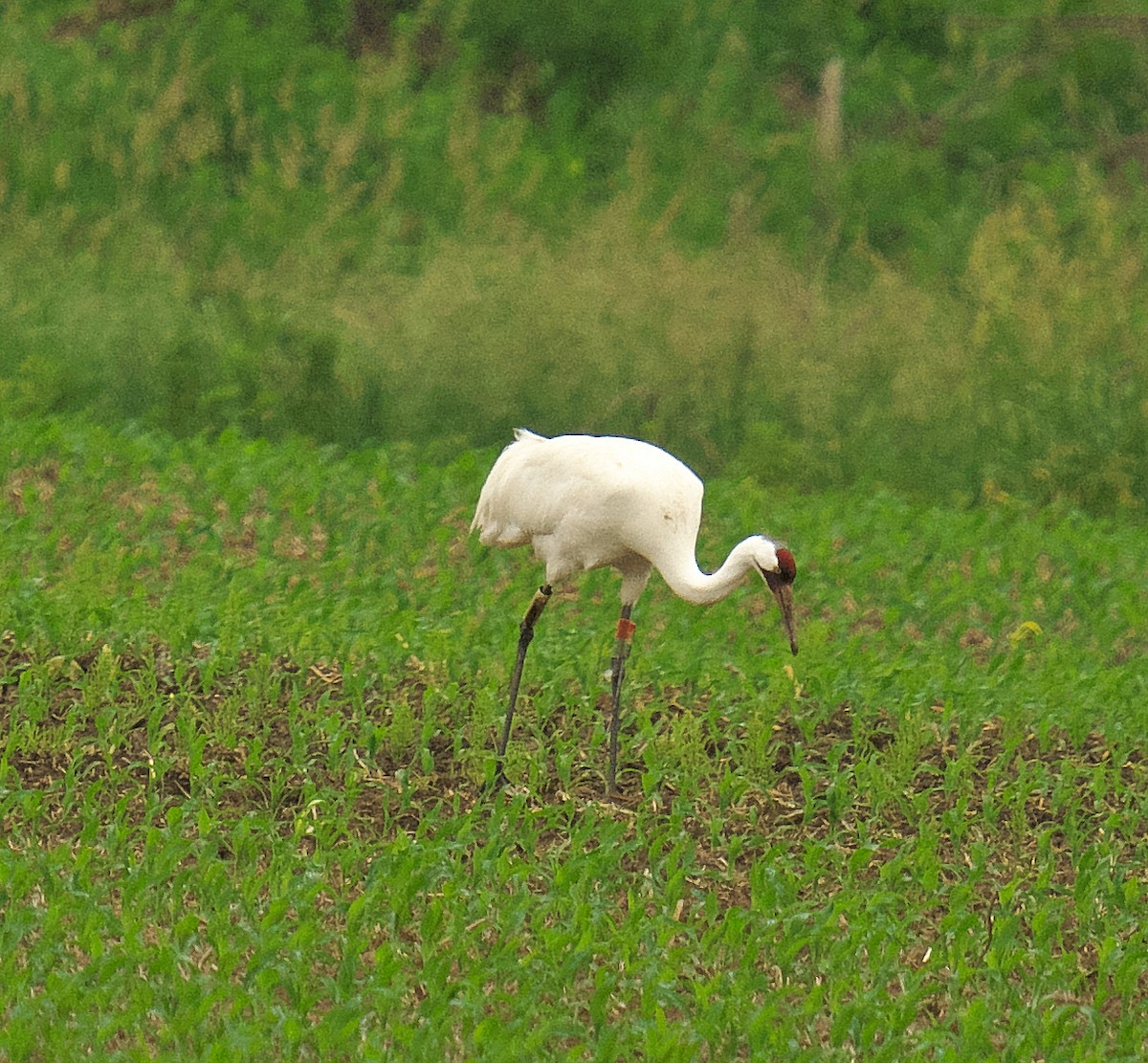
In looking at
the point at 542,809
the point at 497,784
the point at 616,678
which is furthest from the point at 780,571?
the point at 497,784

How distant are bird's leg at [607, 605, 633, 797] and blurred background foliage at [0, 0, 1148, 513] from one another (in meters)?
5.50

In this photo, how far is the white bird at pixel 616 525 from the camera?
6.60 meters

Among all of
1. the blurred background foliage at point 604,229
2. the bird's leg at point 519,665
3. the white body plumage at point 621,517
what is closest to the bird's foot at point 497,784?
the bird's leg at point 519,665

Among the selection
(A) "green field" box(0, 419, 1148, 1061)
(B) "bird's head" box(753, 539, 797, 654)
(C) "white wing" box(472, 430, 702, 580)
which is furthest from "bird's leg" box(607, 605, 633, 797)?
(B) "bird's head" box(753, 539, 797, 654)

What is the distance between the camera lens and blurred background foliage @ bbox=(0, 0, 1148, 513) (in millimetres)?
12938

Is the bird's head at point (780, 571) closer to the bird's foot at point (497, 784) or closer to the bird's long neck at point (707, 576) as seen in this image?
the bird's long neck at point (707, 576)

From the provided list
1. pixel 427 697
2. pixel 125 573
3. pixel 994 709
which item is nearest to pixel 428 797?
pixel 427 697

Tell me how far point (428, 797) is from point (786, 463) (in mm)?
6355

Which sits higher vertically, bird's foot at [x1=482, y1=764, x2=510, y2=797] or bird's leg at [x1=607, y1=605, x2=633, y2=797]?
bird's leg at [x1=607, y1=605, x2=633, y2=797]

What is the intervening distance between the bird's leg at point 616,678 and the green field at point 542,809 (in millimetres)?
111

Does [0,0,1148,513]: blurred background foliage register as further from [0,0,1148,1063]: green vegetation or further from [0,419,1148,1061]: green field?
[0,419,1148,1061]: green field

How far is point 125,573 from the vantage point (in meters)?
8.69

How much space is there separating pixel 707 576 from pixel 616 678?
1.80 ft

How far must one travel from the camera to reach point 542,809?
247 inches
